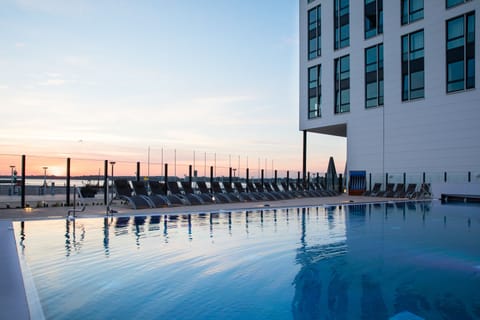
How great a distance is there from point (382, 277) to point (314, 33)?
26.8 metres

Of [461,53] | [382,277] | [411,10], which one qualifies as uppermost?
[411,10]

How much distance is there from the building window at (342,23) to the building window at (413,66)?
14.2 ft

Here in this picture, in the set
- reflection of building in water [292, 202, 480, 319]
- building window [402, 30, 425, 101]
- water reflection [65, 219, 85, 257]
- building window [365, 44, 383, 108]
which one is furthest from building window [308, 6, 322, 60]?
water reflection [65, 219, 85, 257]

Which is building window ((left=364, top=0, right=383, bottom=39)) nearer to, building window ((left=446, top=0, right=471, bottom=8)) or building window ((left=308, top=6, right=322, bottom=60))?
building window ((left=308, top=6, right=322, bottom=60))

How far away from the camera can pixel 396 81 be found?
23000mm

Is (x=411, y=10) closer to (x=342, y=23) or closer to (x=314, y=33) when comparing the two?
(x=342, y=23)

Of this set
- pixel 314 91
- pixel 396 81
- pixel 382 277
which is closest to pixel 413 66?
pixel 396 81

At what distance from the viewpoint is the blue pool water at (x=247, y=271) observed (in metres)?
3.32

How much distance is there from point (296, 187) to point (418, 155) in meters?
7.95

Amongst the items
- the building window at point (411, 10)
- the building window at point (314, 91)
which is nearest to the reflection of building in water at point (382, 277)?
the building window at point (411, 10)

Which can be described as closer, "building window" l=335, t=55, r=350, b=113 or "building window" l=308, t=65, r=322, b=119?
"building window" l=335, t=55, r=350, b=113

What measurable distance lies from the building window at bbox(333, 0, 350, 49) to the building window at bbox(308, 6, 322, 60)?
4.59ft

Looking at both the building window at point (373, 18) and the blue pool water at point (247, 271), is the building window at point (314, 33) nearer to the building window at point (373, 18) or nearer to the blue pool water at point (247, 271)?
the building window at point (373, 18)

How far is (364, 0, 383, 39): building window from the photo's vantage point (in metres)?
24.4
